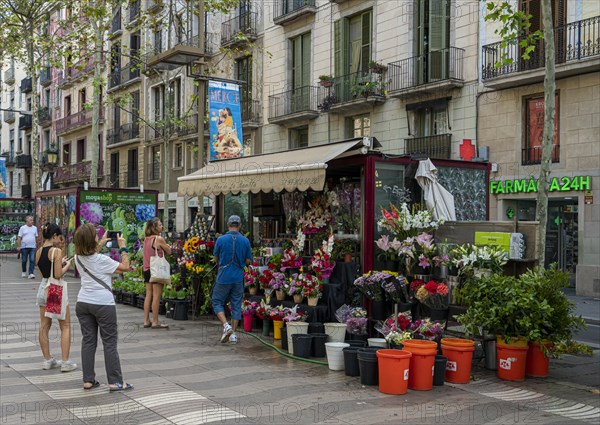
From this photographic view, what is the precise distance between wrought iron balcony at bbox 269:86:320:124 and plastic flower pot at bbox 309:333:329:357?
18.5 meters

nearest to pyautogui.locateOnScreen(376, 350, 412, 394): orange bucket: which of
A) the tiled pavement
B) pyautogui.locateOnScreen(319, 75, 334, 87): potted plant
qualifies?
the tiled pavement

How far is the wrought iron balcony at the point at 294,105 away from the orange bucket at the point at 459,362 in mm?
19657

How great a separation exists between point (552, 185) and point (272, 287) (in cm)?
1168

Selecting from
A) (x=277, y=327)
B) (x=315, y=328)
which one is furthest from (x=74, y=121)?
(x=315, y=328)

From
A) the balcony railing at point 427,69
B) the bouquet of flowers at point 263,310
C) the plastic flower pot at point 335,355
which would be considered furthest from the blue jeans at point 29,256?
the plastic flower pot at point 335,355

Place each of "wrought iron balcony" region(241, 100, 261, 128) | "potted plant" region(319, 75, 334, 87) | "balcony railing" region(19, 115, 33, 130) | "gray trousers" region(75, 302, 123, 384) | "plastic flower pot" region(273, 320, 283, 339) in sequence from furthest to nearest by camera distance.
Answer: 1. "balcony railing" region(19, 115, 33, 130)
2. "wrought iron balcony" region(241, 100, 261, 128)
3. "potted plant" region(319, 75, 334, 87)
4. "plastic flower pot" region(273, 320, 283, 339)
5. "gray trousers" region(75, 302, 123, 384)

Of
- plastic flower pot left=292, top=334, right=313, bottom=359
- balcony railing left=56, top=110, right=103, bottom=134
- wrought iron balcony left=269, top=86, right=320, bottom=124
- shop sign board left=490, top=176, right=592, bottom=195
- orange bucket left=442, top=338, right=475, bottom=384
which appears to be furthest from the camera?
balcony railing left=56, top=110, right=103, bottom=134

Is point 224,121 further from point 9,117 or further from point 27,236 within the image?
point 9,117

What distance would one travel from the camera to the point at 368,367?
708 centimetres

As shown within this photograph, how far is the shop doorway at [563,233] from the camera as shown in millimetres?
19031

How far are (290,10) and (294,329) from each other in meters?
21.5

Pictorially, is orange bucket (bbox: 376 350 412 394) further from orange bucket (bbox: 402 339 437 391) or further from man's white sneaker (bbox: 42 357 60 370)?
man's white sneaker (bbox: 42 357 60 370)

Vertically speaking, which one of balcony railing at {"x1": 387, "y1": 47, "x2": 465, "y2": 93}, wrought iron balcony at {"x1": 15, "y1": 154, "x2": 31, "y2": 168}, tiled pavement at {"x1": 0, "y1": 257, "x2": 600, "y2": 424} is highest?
balcony railing at {"x1": 387, "y1": 47, "x2": 465, "y2": 93}

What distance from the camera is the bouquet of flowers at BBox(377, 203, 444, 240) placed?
8969 mm
